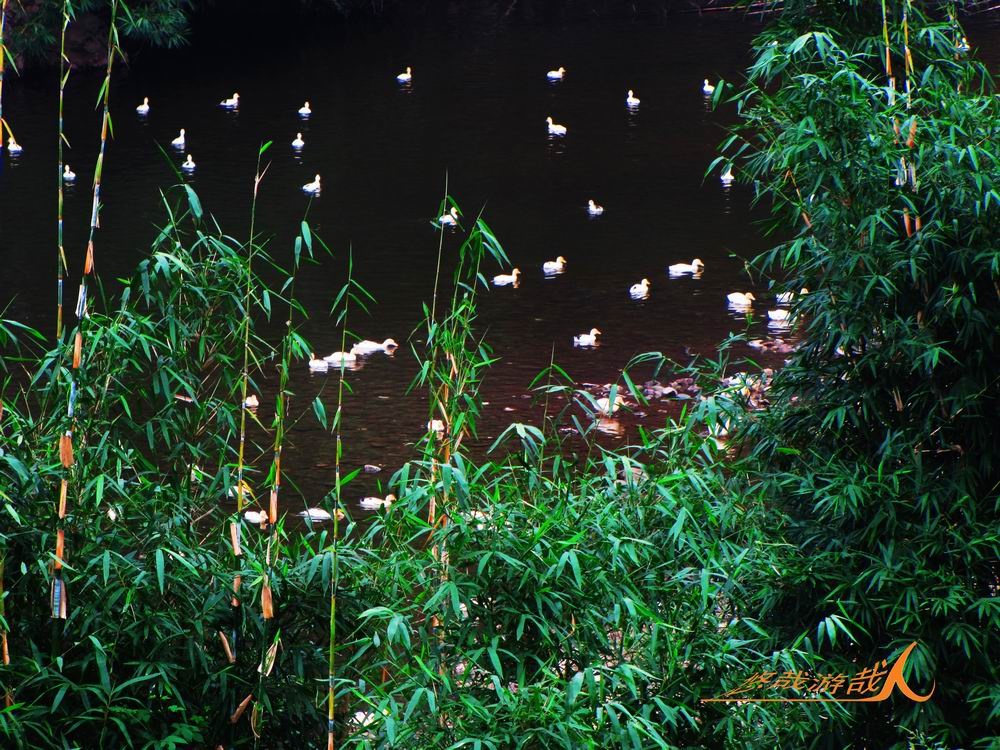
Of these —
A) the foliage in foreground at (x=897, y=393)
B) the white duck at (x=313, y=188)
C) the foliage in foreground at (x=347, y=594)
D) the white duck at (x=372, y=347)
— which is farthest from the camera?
the white duck at (x=313, y=188)

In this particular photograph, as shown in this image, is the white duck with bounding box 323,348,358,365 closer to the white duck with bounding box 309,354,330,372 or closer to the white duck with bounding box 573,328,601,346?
the white duck with bounding box 309,354,330,372

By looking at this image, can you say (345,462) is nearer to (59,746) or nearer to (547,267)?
(547,267)

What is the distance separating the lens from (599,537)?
293 cm

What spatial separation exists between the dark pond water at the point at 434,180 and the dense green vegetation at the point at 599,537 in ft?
11.9

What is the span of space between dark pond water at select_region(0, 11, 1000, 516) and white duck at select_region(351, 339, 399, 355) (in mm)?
85

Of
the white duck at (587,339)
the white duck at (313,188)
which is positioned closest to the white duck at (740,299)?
the white duck at (587,339)

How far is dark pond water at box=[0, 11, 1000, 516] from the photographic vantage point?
9.46 metres

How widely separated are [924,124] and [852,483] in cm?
100

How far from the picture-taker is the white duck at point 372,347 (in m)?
9.27

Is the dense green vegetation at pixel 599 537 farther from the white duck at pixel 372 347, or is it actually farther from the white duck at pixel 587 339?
the white duck at pixel 587 339

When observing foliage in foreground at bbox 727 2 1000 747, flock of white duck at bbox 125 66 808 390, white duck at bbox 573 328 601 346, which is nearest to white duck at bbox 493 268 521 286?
flock of white duck at bbox 125 66 808 390

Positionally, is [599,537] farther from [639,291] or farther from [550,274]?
[550,274]

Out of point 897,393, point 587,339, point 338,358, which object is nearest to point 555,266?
point 587,339

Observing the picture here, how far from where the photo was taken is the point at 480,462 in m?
7.43
